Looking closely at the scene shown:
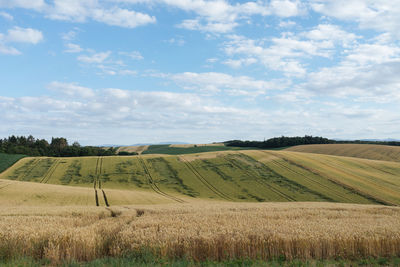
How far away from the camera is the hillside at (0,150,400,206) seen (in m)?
42.8

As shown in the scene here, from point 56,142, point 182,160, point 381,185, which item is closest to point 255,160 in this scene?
point 182,160

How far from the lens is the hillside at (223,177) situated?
140ft

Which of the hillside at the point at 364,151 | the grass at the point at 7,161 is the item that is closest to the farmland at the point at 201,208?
the grass at the point at 7,161

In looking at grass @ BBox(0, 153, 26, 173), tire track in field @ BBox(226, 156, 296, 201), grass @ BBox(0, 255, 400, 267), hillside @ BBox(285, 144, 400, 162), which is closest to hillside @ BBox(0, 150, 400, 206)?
tire track in field @ BBox(226, 156, 296, 201)

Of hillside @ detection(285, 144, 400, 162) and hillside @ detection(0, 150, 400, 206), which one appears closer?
hillside @ detection(0, 150, 400, 206)

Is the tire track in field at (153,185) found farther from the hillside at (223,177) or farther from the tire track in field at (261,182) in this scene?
the tire track in field at (261,182)

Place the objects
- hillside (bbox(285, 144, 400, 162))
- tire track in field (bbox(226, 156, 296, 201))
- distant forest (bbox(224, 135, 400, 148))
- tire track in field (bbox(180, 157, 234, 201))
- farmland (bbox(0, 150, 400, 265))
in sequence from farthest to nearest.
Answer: distant forest (bbox(224, 135, 400, 148)) → hillside (bbox(285, 144, 400, 162)) → tire track in field (bbox(180, 157, 234, 201)) → tire track in field (bbox(226, 156, 296, 201)) → farmland (bbox(0, 150, 400, 265))

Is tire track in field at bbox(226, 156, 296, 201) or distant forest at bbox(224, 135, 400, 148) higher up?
distant forest at bbox(224, 135, 400, 148)

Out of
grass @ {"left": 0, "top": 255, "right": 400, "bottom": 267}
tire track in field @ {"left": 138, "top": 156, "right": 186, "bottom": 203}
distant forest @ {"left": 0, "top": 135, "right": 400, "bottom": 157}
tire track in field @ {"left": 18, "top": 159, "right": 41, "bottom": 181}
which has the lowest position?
tire track in field @ {"left": 138, "top": 156, "right": 186, "bottom": 203}

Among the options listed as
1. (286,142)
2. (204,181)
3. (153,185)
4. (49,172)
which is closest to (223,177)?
(204,181)

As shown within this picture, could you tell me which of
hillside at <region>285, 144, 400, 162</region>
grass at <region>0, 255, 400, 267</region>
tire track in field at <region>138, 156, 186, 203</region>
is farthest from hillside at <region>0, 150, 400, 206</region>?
grass at <region>0, 255, 400, 267</region>

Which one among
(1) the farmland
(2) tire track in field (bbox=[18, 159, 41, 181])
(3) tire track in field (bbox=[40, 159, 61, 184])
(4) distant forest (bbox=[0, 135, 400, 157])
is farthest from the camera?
Result: (4) distant forest (bbox=[0, 135, 400, 157])

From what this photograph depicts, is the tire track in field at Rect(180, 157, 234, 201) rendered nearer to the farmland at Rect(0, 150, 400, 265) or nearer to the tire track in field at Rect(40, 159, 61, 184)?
the farmland at Rect(0, 150, 400, 265)

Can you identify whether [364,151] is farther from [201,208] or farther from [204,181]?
Answer: [201,208]
